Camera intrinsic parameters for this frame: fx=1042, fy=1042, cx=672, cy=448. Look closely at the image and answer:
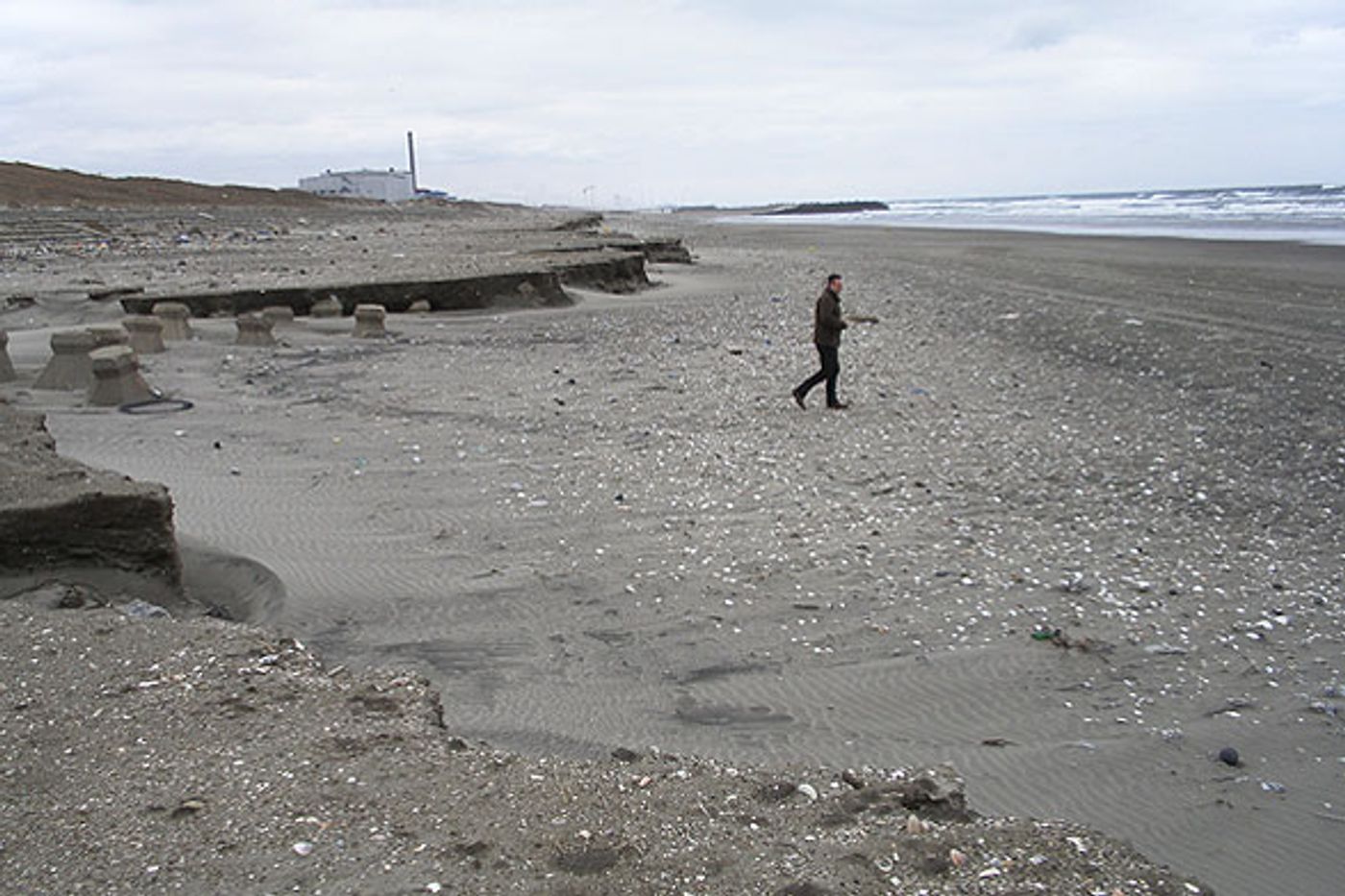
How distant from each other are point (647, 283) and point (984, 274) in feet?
25.6

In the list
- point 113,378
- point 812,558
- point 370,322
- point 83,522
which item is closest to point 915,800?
point 812,558

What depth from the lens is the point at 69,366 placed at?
9477 millimetres

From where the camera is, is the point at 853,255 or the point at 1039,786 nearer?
the point at 1039,786

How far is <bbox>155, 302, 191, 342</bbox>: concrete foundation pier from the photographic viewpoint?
12234 millimetres

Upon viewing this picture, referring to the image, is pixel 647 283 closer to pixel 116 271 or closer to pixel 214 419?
pixel 116 271

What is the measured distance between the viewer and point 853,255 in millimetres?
33438

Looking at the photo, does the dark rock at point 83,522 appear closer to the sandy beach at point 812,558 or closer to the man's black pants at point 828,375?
the sandy beach at point 812,558

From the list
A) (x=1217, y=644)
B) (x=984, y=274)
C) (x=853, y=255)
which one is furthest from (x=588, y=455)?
(x=853, y=255)

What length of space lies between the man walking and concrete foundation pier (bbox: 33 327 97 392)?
654cm

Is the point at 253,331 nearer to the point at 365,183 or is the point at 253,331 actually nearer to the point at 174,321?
the point at 174,321

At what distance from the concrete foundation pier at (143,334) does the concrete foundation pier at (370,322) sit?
2569 mm

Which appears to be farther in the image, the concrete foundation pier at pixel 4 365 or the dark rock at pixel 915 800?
the concrete foundation pier at pixel 4 365

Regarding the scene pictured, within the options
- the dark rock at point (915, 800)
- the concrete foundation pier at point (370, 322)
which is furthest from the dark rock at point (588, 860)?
the concrete foundation pier at point (370, 322)

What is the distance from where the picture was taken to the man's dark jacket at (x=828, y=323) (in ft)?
32.2
